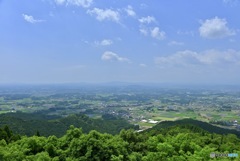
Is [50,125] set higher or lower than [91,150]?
lower

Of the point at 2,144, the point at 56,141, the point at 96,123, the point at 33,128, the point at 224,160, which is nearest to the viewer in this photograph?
the point at 224,160

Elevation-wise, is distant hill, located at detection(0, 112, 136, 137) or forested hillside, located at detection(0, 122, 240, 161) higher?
forested hillside, located at detection(0, 122, 240, 161)

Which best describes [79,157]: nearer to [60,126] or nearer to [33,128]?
[33,128]

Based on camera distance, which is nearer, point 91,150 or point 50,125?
point 91,150

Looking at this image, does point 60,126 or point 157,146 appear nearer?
point 157,146

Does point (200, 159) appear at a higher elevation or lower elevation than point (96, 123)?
higher

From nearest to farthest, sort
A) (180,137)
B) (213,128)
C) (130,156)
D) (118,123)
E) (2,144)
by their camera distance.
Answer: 1. (130,156)
2. (2,144)
3. (180,137)
4. (213,128)
5. (118,123)

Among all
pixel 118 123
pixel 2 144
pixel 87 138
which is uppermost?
pixel 87 138

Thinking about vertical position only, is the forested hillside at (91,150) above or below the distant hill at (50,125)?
above

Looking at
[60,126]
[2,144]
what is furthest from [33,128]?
[2,144]

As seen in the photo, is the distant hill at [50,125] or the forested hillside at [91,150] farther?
the distant hill at [50,125]

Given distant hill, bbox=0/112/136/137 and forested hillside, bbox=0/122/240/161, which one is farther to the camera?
distant hill, bbox=0/112/136/137
